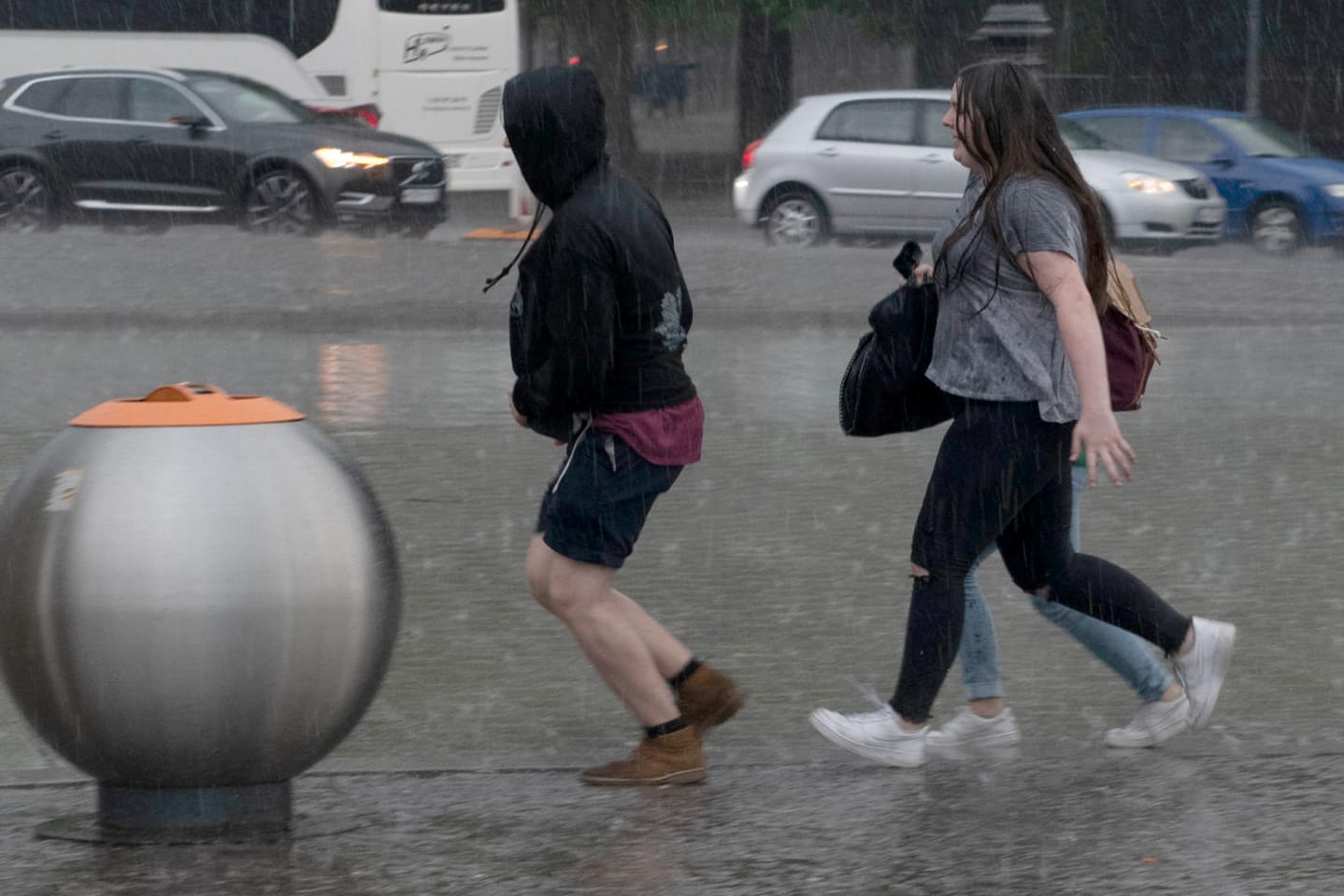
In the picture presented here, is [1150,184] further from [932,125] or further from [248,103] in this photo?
[248,103]

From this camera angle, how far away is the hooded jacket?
4320mm

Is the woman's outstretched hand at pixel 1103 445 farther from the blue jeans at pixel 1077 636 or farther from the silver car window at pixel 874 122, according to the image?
the silver car window at pixel 874 122

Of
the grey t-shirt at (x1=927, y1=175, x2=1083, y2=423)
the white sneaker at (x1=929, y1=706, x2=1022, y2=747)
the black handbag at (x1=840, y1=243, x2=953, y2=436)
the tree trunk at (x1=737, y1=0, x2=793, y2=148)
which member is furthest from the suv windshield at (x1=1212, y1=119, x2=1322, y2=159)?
the tree trunk at (x1=737, y1=0, x2=793, y2=148)

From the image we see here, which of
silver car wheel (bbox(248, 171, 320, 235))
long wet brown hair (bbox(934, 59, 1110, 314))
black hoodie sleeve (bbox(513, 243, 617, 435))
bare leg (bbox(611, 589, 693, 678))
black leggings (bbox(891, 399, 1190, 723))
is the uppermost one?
long wet brown hair (bbox(934, 59, 1110, 314))

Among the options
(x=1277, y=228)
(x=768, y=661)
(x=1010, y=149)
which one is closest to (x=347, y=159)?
(x=1277, y=228)

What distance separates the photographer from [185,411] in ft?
13.5

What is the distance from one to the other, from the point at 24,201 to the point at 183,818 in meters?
16.5

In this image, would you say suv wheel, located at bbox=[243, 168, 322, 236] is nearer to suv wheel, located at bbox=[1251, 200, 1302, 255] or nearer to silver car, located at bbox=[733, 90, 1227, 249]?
silver car, located at bbox=[733, 90, 1227, 249]

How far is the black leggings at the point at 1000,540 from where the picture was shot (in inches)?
176

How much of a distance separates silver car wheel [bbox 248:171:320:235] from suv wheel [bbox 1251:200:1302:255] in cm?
893

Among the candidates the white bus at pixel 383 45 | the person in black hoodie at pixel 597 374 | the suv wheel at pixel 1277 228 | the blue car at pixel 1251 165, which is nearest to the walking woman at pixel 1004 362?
the person in black hoodie at pixel 597 374

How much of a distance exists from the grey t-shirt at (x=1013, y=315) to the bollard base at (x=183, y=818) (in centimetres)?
166

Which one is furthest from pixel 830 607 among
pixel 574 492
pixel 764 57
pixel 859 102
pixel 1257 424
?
pixel 764 57

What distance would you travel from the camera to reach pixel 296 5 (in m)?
23.9
